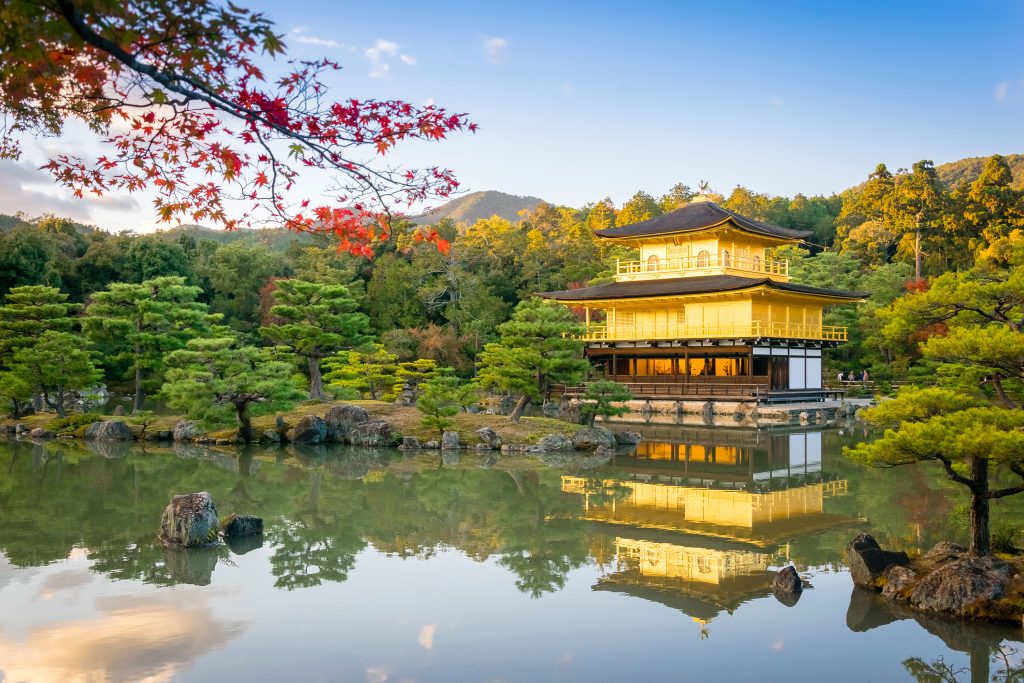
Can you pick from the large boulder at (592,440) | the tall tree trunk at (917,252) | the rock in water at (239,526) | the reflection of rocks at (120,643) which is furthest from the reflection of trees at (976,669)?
the tall tree trunk at (917,252)

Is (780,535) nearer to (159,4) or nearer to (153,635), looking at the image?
(153,635)

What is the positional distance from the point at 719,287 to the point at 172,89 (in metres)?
25.1

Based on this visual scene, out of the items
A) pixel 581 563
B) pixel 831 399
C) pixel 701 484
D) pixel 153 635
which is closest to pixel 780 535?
pixel 581 563

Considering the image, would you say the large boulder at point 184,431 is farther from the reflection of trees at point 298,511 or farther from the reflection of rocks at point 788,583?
the reflection of rocks at point 788,583

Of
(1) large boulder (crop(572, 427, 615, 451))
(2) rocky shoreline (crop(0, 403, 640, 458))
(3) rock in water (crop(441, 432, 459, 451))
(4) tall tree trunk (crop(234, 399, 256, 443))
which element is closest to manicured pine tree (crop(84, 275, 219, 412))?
(2) rocky shoreline (crop(0, 403, 640, 458))

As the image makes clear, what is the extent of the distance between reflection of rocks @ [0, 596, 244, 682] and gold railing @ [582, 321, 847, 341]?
73.5 ft

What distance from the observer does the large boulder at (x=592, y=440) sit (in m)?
17.9

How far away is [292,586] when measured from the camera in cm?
785

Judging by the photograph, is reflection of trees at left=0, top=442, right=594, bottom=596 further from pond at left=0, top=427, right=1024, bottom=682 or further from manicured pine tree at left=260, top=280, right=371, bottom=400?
manicured pine tree at left=260, top=280, right=371, bottom=400

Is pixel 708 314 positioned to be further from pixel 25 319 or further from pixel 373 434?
pixel 25 319

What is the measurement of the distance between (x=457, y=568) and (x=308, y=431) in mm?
11722

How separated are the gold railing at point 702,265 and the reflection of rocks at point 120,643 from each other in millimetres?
25560

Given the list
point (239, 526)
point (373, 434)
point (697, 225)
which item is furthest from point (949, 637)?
point (697, 225)

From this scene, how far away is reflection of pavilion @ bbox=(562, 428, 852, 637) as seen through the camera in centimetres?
790
